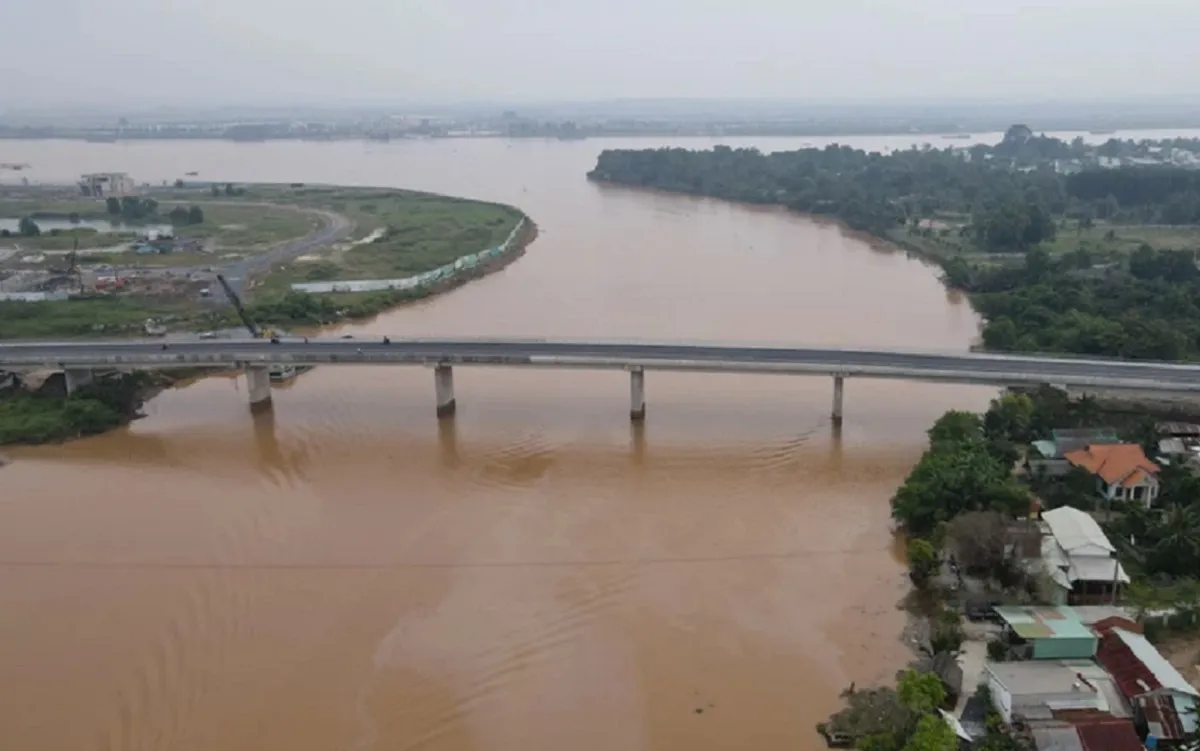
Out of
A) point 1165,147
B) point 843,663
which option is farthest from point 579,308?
point 1165,147

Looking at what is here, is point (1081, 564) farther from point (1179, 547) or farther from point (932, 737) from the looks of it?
point (932, 737)

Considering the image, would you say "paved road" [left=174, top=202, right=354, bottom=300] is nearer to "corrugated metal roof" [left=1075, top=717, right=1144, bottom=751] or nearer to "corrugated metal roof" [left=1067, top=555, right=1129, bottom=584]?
"corrugated metal roof" [left=1067, top=555, right=1129, bottom=584]

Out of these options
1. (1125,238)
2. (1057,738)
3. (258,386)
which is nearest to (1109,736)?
(1057,738)

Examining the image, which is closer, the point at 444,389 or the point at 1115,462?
the point at 1115,462

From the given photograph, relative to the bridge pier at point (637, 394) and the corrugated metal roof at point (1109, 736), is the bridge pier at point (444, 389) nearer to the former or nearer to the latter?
the bridge pier at point (637, 394)

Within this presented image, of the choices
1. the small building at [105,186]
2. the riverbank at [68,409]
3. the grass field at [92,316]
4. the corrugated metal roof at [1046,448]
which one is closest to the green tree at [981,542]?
the corrugated metal roof at [1046,448]

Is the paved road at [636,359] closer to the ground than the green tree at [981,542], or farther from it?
farther from it

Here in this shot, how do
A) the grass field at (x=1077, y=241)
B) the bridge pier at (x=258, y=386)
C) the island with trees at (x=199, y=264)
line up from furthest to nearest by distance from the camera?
1. the grass field at (x=1077, y=241)
2. the island with trees at (x=199, y=264)
3. the bridge pier at (x=258, y=386)

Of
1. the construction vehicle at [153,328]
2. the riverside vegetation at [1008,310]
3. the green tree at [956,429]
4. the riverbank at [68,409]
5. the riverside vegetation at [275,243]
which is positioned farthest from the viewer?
the riverside vegetation at [275,243]
